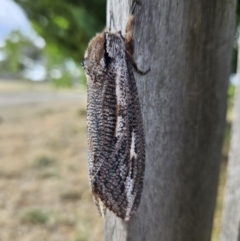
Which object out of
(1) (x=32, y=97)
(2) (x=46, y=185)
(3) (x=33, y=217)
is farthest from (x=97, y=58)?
(1) (x=32, y=97)

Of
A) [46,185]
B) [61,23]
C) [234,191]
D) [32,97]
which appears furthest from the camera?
[32,97]

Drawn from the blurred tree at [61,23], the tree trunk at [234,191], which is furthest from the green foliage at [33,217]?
the tree trunk at [234,191]

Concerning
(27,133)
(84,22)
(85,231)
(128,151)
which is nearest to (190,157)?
(128,151)

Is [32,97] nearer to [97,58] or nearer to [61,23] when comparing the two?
[61,23]

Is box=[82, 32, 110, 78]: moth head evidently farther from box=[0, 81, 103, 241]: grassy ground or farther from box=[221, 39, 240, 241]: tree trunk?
box=[0, 81, 103, 241]: grassy ground

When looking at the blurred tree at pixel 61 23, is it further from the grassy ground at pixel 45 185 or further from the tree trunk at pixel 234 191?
the tree trunk at pixel 234 191
